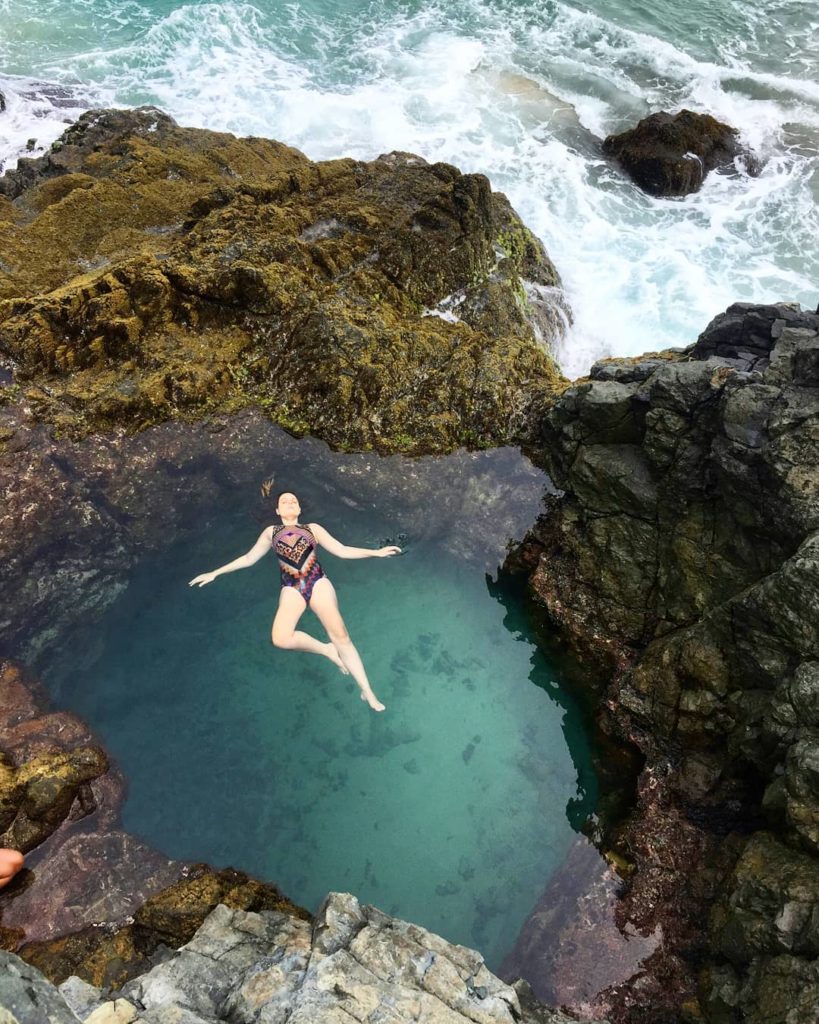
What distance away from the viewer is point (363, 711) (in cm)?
1030

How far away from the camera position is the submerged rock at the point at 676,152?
2386cm

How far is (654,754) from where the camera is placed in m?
9.71

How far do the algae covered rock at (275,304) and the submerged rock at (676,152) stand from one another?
11.3 m

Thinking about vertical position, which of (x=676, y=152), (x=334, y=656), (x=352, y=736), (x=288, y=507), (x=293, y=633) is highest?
(x=676, y=152)

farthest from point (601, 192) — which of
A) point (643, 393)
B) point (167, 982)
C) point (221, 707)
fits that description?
point (167, 982)

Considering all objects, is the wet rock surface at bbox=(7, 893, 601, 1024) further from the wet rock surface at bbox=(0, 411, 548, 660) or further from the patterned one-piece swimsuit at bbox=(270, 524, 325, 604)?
the wet rock surface at bbox=(0, 411, 548, 660)

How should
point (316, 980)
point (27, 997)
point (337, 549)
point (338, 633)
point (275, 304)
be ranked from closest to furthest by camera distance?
point (27, 997) → point (316, 980) → point (338, 633) → point (337, 549) → point (275, 304)

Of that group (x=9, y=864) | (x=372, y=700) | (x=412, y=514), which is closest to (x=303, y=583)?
(x=372, y=700)

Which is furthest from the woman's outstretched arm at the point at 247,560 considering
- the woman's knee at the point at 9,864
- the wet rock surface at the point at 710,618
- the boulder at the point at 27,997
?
the boulder at the point at 27,997

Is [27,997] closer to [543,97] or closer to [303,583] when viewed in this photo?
[303,583]

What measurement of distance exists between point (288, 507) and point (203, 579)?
177 centimetres

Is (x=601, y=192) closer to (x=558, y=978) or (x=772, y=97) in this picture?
(x=772, y=97)

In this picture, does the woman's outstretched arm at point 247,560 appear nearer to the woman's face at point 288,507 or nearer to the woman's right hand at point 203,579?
the woman's right hand at point 203,579

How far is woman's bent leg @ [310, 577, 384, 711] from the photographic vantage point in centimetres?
1012
